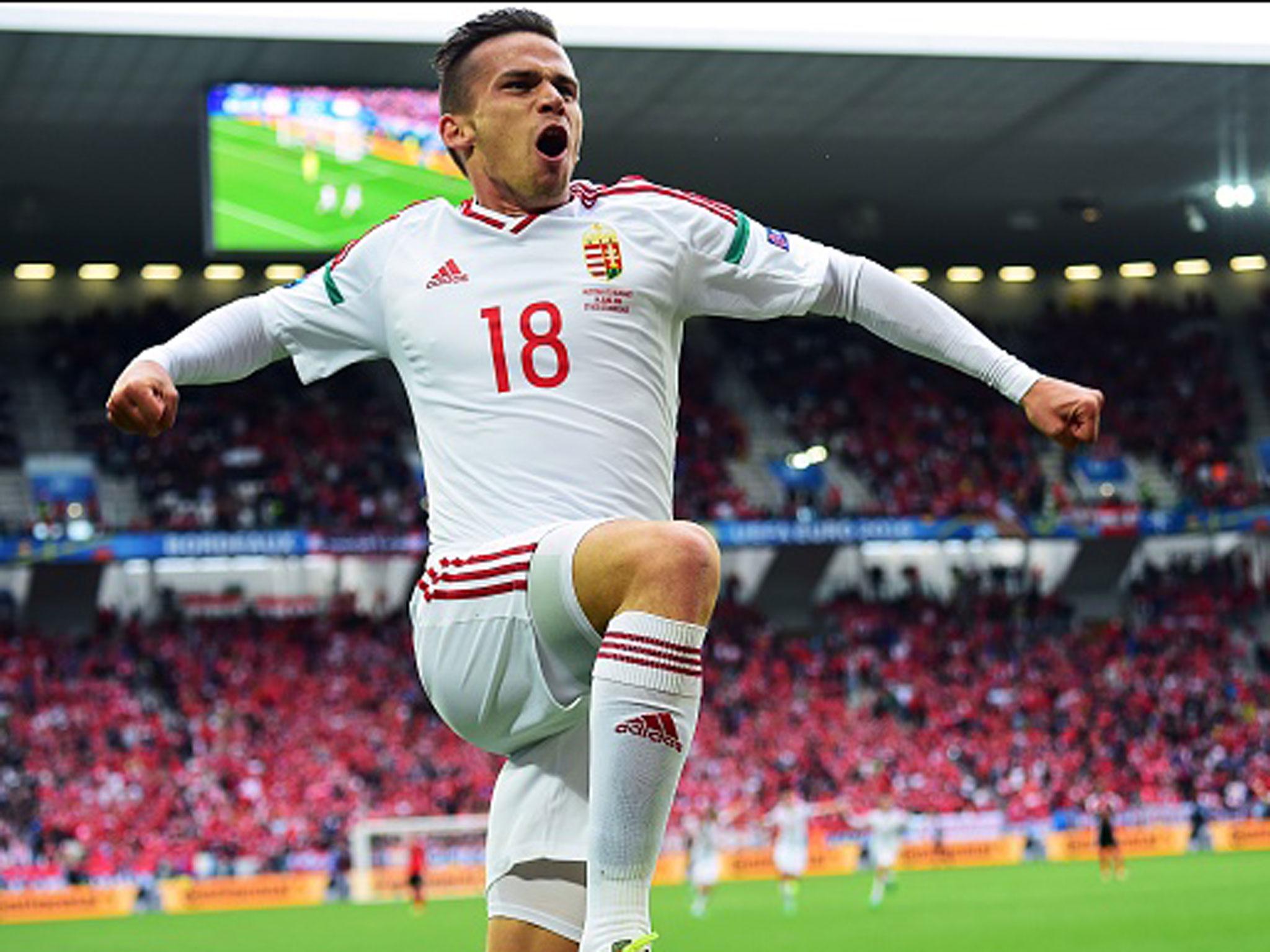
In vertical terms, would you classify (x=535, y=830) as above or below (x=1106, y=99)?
below

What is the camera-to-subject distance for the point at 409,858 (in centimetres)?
2961

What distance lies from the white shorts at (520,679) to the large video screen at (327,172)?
20.2 metres

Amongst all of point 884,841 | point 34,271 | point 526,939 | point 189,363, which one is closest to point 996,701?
point 884,841

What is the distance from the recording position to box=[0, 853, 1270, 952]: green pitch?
19031 millimetres

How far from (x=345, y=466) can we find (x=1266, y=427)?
62.1 feet

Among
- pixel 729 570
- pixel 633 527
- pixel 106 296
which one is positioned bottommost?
pixel 633 527

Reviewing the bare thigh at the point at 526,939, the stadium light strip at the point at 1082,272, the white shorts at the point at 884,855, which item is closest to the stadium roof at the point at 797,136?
the stadium light strip at the point at 1082,272

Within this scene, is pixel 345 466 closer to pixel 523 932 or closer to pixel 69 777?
pixel 69 777

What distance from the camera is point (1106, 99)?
30.9 meters

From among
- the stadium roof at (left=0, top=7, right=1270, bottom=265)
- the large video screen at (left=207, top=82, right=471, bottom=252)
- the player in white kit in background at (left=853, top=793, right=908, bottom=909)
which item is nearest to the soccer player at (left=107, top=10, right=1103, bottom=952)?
the large video screen at (left=207, top=82, right=471, bottom=252)

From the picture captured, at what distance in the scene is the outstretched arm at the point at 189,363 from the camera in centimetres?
361

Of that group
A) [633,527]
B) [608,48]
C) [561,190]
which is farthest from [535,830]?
[608,48]

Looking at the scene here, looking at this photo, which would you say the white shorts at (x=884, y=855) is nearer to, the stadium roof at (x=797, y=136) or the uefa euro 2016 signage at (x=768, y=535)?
the stadium roof at (x=797, y=136)

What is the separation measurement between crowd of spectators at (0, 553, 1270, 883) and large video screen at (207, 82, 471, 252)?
32.9 feet
